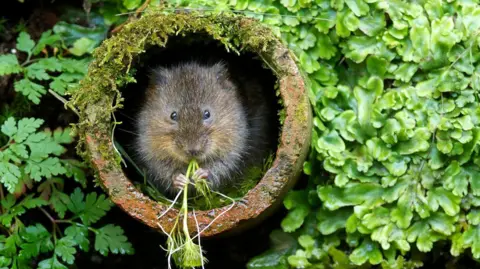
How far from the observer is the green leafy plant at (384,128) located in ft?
12.3

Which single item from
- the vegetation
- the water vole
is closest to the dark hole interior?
the water vole

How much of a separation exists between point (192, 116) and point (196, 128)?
8cm

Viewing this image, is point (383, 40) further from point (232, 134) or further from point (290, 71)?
point (232, 134)

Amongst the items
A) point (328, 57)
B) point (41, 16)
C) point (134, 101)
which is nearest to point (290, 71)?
point (328, 57)

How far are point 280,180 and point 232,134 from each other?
0.68 m

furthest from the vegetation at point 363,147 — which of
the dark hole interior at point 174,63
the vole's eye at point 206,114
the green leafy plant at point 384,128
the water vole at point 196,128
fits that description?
the vole's eye at point 206,114

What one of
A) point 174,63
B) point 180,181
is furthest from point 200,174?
point 174,63

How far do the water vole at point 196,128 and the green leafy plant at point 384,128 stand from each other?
1.48 ft

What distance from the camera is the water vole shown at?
160 inches

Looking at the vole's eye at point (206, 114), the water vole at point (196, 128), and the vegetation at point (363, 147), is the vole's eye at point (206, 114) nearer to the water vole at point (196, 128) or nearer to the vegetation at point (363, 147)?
the water vole at point (196, 128)

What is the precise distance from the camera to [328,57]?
416 centimetres

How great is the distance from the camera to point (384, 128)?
386 centimetres

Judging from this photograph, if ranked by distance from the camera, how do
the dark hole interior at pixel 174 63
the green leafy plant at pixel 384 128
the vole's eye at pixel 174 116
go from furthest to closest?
the dark hole interior at pixel 174 63 < the vole's eye at pixel 174 116 < the green leafy plant at pixel 384 128

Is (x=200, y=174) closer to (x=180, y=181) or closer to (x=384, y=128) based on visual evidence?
(x=180, y=181)
